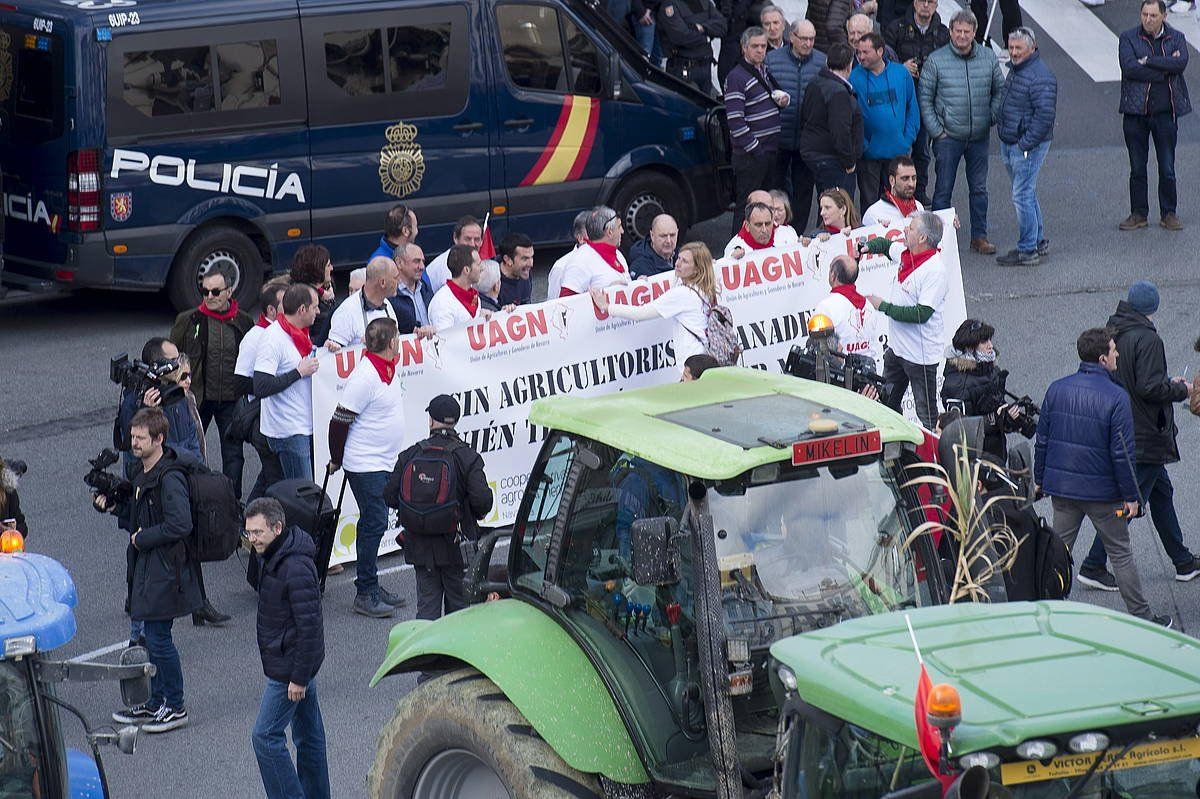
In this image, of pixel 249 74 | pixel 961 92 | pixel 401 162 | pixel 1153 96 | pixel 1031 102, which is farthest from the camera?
pixel 1153 96

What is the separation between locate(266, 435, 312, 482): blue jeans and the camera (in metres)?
11.1

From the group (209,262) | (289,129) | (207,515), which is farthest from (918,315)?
(209,262)

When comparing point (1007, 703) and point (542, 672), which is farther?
point (542, 672)

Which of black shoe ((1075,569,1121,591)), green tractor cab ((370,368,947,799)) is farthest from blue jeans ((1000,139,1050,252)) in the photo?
green tractor cab ((370,368,947,799))

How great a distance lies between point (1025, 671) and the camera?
507cm

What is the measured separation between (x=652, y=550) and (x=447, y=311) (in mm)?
5849

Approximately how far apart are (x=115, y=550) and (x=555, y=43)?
664 centimetres

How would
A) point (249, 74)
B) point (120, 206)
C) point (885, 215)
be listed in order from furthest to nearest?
point (249, 74) < point (120, 206) < point (885, 215)

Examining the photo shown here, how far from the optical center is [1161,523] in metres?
10.7

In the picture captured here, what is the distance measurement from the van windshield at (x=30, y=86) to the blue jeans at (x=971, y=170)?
7.71 meters

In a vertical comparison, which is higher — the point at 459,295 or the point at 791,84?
the point at 791,84

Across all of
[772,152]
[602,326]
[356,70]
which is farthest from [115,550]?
[772,152]

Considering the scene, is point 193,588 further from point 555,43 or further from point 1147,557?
point 555,43

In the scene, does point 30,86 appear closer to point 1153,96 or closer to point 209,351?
point 209,351
